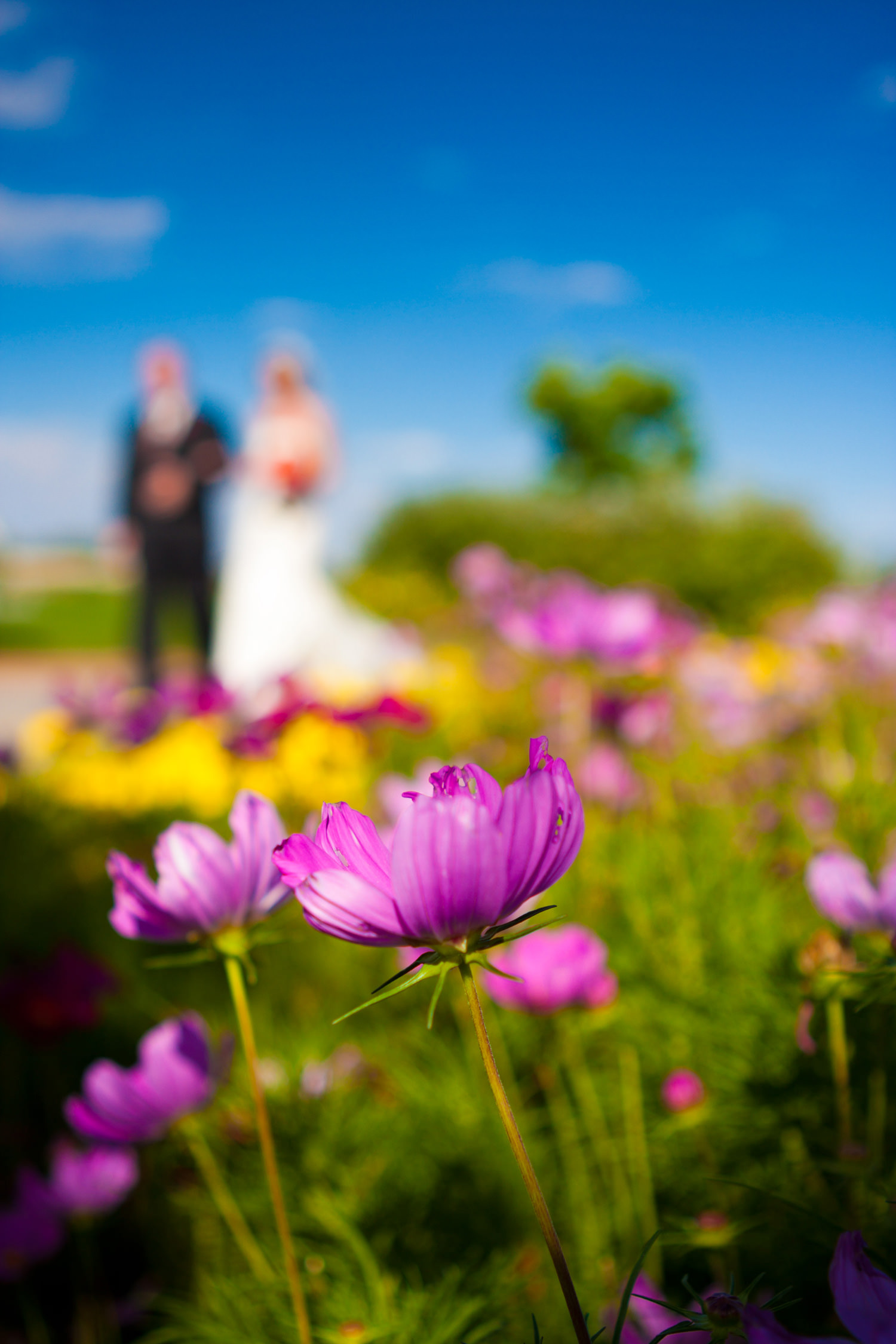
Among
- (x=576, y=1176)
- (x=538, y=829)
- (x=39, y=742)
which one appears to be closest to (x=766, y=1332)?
(x=538, y=829)

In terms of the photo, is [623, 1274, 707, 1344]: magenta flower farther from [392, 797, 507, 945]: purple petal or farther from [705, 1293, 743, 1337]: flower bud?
[392, 797, 507, 945]: purple petal

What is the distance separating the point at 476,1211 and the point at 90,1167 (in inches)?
17.5

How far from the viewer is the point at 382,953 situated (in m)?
1.71

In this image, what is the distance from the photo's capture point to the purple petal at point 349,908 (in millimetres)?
428

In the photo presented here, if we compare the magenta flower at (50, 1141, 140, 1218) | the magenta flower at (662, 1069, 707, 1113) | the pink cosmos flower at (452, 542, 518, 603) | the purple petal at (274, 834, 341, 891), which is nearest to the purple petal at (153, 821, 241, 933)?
the purple petal at (274, 834, 341, 891)

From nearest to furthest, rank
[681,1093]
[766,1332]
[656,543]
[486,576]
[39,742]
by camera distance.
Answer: [766,1332], [681,1093], [486,576], [39,742], [656,543]

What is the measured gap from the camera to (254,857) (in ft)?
1.98

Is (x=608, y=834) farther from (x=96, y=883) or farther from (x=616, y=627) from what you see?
(x=96, y=883)

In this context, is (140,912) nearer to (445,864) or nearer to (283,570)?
(445,864)

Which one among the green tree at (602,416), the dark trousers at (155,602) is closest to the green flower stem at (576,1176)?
the dark trousers at (155,602)

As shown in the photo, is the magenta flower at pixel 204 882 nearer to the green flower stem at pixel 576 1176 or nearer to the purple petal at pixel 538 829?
the purple petal at pixel 538 829

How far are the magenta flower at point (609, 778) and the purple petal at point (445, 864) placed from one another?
1412 millimetres

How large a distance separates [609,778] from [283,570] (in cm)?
446

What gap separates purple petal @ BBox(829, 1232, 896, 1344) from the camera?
1.27ft
